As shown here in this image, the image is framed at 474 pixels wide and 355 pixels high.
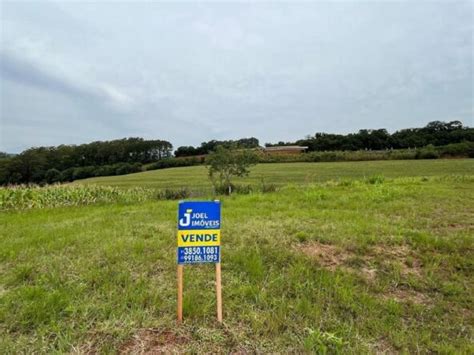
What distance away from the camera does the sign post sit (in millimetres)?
2332

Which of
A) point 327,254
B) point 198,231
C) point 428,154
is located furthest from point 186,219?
point 428,154

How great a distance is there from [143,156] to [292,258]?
230 feet

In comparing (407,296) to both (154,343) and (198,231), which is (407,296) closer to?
(198,231)

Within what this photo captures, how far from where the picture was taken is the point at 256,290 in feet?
9.59

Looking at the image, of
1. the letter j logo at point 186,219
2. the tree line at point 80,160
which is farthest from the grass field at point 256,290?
the tree line at point 80,160

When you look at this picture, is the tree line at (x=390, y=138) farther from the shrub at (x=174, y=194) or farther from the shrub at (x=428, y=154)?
the shrub at (x=174, y=194)

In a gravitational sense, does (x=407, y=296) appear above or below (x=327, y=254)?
below

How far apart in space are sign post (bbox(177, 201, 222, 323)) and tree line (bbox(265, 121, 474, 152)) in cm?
6353

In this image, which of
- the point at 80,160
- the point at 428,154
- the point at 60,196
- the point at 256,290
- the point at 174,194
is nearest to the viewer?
the point at 256,290

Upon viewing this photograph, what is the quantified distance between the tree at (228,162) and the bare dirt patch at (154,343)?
10.8m

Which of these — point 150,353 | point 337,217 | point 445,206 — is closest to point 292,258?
point 150,353

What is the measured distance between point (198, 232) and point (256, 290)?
1020mm

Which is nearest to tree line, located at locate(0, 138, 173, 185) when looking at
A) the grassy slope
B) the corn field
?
the grassy slope

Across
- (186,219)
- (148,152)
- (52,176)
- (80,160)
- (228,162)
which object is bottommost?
(52,176)
